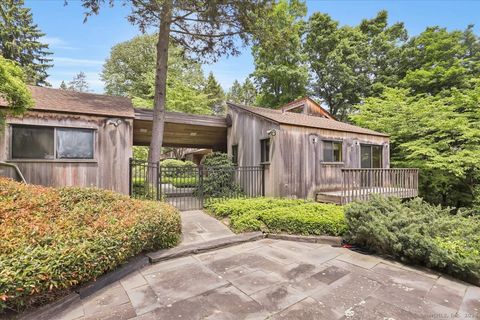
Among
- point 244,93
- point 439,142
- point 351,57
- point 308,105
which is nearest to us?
point 439,142

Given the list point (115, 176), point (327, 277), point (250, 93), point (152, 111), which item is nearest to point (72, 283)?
point (327, 277)

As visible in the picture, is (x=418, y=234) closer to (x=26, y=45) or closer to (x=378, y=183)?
(x=378, y=183)

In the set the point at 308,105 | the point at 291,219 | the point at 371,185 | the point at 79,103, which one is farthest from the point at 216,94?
the point at 291,219

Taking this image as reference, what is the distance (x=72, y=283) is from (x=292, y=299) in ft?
8.43

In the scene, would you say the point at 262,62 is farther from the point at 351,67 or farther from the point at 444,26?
the point at 444,26

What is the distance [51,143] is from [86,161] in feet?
3.14

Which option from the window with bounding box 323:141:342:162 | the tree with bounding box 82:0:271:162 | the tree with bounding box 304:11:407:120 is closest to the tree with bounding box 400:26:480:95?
the tree with bounding box 304:11:407:120

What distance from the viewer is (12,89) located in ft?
15.7

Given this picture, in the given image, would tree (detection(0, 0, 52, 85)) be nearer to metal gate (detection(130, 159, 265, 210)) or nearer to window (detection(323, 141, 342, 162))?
metal gate (detection(130, 159, 265, 210))

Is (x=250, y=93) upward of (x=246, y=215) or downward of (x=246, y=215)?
upward

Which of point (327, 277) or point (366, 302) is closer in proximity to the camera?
point (366, 302)

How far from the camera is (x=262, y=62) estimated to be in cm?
2181

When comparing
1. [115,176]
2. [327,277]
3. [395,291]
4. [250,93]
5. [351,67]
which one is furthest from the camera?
[250,93]

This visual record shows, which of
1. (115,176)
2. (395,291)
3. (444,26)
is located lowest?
(395,291)
